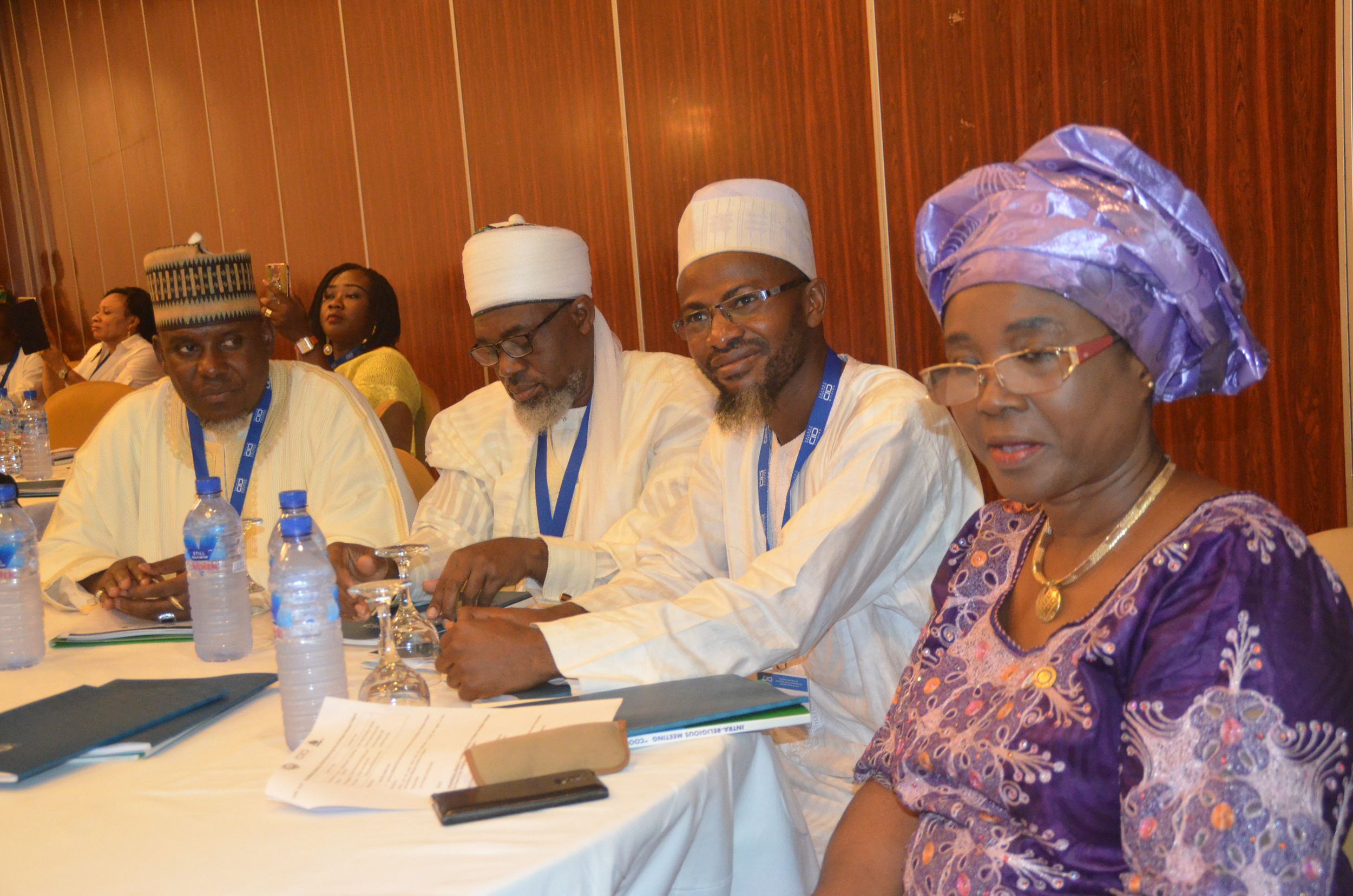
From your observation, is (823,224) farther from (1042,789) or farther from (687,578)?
(1042,789)

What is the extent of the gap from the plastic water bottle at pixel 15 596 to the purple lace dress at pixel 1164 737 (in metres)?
1.70

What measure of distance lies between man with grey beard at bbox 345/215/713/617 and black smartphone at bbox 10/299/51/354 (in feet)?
20.2

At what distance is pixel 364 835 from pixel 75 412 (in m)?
5.49

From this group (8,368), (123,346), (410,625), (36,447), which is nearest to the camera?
(410,625)

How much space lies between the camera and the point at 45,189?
38.4ft

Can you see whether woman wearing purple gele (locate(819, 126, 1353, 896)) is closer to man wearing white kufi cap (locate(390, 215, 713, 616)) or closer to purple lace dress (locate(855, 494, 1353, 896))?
purple lace dress (locate(855, 494, 1353, 896))

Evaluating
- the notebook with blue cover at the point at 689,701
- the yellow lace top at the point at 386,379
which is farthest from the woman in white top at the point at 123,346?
the notebook with blue cover at the point at 689,701

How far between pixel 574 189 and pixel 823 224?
5.24 ft

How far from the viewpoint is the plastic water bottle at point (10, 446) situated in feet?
18.8

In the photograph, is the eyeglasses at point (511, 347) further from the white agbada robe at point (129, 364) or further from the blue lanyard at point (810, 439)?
the white agbada robe at point (129, 364)

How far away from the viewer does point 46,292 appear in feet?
39.6

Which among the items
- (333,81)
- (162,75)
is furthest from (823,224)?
(162,75)

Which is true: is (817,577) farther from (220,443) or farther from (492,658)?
(220,443)

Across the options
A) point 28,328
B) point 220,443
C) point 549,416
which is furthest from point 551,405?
point 28,328
